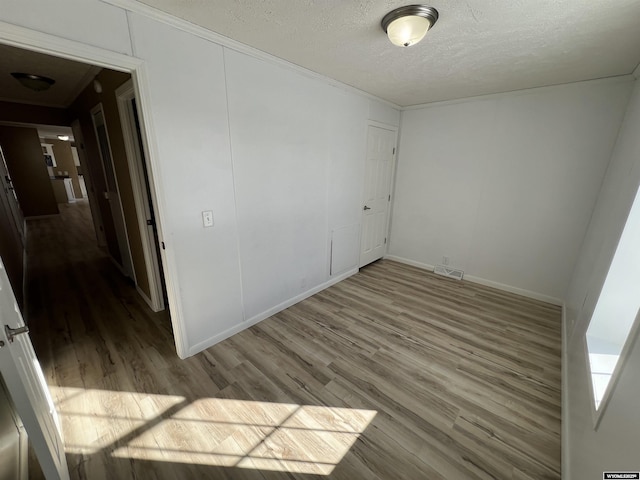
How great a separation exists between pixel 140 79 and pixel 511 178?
3869mm

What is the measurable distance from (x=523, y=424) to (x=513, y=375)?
1.51ft

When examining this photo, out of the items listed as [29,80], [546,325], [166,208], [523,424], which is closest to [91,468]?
[166,208]

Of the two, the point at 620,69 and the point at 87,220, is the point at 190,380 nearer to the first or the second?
the point at 620,69

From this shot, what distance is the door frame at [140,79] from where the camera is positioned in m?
1.19

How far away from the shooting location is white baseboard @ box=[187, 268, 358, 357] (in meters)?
2.17

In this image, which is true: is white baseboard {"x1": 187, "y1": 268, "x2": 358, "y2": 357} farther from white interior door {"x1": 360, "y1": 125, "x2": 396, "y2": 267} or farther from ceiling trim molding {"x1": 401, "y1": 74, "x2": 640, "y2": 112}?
ceiling trim molding {"x1": 401, "y1": 74, "x2": 640, "y2": 112}

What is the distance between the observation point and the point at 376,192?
386 cm

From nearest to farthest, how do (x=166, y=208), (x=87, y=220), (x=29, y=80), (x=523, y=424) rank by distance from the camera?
(x=523, y=424) < (x=166, y=208) < (x=29, y=80) < (x=87, y=220)

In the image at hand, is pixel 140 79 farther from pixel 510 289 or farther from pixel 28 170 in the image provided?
pixel 28 170

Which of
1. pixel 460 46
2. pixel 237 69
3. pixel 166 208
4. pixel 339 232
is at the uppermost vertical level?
pixel 460 46

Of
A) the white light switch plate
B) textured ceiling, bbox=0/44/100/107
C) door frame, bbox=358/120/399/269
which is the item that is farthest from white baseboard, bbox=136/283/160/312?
door frame, bbox=358/120/399/269

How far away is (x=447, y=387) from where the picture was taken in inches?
73.1

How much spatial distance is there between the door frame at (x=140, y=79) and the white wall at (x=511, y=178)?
346 centimetres

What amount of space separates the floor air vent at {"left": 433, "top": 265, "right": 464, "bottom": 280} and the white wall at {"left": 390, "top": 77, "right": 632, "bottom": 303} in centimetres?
8
